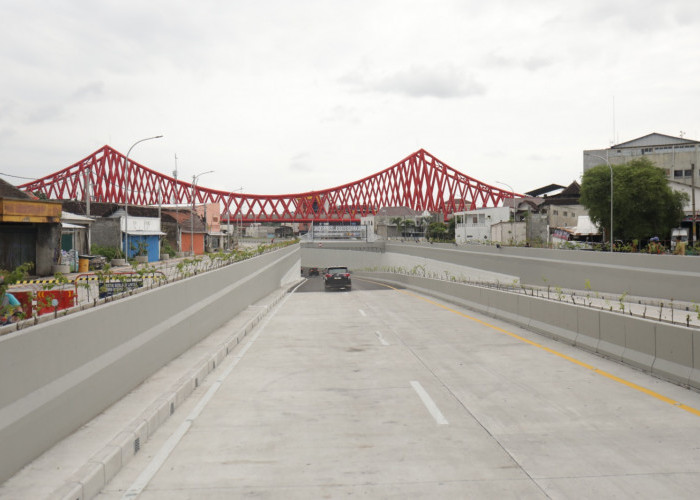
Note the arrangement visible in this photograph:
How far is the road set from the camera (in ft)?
17.8

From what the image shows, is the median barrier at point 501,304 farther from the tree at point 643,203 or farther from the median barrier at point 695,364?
the tree at point 643,203

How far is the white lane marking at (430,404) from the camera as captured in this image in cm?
743

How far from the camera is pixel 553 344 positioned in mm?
13383

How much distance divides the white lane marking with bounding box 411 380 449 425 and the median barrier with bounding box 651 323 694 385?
13.1 ft

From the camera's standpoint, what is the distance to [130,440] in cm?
625

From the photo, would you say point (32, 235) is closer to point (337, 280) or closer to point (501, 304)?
point (337, 280)

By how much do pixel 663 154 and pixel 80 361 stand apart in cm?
8140

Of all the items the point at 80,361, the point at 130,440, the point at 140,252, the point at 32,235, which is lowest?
the point at 130,440

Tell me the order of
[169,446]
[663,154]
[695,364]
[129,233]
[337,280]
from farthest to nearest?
[663,154], [129,233], [337,280], [695,364], [169,446]

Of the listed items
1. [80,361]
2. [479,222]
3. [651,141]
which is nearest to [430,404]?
[80,361]

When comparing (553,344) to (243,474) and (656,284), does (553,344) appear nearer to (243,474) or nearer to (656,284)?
(243,474)

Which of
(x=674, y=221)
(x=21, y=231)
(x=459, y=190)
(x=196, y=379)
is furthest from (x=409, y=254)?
(x=459, y=190)

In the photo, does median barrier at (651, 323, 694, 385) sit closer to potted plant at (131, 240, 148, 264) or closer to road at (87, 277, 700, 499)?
road at (87, 277, 700, 499)

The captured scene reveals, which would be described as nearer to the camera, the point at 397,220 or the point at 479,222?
the point at 479,222
